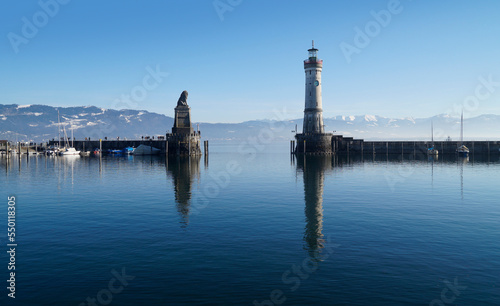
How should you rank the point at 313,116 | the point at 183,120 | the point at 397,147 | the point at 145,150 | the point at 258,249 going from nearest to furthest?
the point at 258,249, the point at 183,120, the point at 313,116, the point at 397,147, the point at 145,150

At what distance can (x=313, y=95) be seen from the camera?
4252 inches

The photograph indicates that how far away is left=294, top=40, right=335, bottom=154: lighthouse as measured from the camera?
10682 centimetres

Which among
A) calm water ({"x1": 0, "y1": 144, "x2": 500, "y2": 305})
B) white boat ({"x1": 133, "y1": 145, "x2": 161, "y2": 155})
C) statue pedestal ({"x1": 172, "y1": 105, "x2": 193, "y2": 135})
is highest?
statue pedestal ({"x1": 172, "y1": 105, "x2": 193, "y2": 135})

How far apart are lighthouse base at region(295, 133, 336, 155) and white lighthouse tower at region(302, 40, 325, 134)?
1.40 m

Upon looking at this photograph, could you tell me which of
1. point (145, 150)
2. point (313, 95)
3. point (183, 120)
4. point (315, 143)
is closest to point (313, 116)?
point (313, 95)

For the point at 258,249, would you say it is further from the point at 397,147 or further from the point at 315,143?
the point at 397,147

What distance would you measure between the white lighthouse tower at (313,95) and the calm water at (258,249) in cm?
7479

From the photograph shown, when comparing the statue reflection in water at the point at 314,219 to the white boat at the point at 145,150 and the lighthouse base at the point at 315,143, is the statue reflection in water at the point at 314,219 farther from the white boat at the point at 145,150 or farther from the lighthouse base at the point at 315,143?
the white boat at the point at 145,150

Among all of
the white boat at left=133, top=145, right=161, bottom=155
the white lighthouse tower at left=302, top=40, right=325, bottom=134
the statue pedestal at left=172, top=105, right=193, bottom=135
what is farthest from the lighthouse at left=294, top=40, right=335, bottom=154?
the white boat at left=133, top=145, right=161, bottom=155

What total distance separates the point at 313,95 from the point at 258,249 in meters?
94.2

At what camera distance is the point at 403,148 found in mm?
119125

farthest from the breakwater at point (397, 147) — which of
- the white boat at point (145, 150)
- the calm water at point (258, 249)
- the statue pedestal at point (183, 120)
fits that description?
the calm water at point (258, 249)

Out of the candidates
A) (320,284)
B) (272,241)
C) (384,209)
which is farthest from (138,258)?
(384,209)

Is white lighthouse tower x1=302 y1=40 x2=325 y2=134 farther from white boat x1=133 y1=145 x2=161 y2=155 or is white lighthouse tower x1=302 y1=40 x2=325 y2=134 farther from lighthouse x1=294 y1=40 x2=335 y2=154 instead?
white boat x1=133 y1=145 x2=161 y2=155
